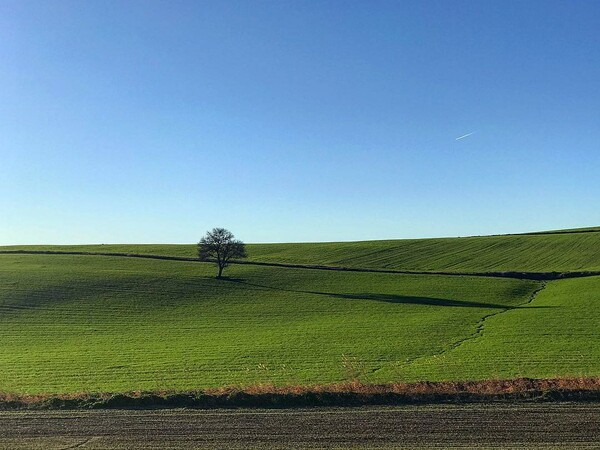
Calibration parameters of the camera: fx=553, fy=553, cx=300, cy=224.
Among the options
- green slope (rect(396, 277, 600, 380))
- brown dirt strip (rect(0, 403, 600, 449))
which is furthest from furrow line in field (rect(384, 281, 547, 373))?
brown dirt strip (rect(0, 403, 600, 449))

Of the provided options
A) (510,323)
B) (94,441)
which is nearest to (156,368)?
(94,441)

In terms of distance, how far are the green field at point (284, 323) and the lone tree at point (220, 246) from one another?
8.14ft

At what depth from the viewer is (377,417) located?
41.7 ft

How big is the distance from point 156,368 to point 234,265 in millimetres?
49721

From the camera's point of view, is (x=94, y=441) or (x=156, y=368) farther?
(x=156, y=368)

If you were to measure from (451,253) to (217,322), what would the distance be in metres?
53.4

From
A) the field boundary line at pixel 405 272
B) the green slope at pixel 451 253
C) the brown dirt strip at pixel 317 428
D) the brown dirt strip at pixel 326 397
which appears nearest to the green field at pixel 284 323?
the green slope at pixel 451 253

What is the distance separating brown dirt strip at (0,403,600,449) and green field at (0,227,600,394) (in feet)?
24.3

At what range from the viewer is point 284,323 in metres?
42.5

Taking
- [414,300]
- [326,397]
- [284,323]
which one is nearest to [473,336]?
[284,323]

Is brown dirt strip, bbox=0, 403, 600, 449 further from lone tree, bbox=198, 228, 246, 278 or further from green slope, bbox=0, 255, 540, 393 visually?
lone tree, bbox=198, 228, 246, 278

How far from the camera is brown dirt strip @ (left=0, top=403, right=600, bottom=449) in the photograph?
11125mm

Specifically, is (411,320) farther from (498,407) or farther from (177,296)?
(498,407)

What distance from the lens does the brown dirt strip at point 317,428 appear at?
36.5ft
